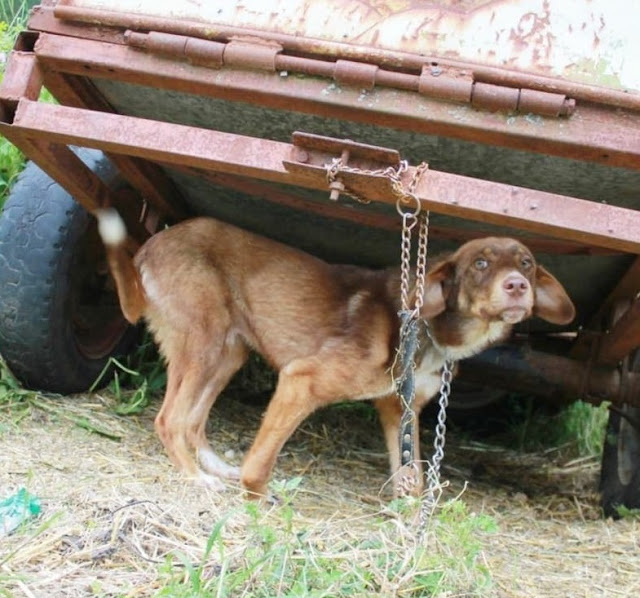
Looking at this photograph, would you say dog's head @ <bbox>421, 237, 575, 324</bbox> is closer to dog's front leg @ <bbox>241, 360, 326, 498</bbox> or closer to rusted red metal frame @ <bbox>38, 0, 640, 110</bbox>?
dog's front leg @ <bbox>241, 360, 326, 498</bbox>

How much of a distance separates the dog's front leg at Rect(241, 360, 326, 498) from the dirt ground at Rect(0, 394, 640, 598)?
16cm

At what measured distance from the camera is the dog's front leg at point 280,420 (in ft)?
13.9

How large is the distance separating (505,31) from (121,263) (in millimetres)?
2169

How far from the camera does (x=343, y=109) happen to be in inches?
136

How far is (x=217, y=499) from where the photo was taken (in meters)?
3.81

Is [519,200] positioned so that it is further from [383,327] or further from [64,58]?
[64,58]

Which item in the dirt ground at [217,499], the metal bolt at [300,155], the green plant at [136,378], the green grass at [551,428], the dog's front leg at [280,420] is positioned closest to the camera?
the dirt ground at [217,499]

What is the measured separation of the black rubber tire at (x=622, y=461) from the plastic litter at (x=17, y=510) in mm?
2990

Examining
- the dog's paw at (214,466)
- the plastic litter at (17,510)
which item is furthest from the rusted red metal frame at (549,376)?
the plastic litter at (17,510)

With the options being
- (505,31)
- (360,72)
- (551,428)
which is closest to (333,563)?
(360,72)

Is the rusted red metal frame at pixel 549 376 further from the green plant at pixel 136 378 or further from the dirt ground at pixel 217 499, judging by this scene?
the green plant at pixel 136 378

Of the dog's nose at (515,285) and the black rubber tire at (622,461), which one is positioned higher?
the dog's nose at (515,285)

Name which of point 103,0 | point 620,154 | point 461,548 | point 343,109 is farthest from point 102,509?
point 620,154

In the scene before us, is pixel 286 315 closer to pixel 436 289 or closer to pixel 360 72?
pixel 436 289
